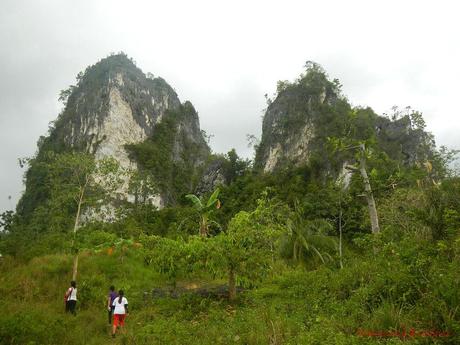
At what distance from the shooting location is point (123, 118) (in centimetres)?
6856

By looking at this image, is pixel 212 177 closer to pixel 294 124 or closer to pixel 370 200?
pixel 294 124

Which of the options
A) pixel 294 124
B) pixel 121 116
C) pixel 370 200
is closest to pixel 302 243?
pixel 370 200

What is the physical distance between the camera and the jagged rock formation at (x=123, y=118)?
6544 centimetres

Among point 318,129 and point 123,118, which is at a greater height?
point 123,118

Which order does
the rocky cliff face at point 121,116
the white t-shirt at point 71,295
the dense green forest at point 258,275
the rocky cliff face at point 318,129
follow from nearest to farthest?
the dense green forest at point 258,275
the white t-shirt at point 71,295
the rocky cliff face at point 318,129
the rocky cliff face at point 121,116

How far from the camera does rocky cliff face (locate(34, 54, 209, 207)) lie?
65375 mm

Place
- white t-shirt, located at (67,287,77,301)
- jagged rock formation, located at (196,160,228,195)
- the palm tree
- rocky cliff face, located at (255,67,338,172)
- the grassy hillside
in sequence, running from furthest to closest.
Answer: jagged rock formation, located at (196,160,228,195), rocky cliff face, located at (255,67,338,172), the palm tree, white t-shirt, located at (67,287,77,301), the grassy hillside

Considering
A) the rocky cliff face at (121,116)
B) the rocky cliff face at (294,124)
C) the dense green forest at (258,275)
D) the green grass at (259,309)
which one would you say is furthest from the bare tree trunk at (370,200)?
the rocky cliff face at (121,116)

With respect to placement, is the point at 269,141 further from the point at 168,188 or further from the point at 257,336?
the point at 257,336

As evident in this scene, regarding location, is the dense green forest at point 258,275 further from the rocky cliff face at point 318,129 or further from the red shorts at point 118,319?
the rocky cliff face at point 318,129

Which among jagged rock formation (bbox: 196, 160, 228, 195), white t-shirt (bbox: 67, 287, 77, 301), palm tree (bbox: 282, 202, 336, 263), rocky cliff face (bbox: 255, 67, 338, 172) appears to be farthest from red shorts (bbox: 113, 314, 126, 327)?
jagged rock formation (bbox: 196, 160, 228, 195)

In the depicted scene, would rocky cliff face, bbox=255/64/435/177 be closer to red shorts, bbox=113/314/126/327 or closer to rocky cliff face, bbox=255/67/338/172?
rocky cliff face, bbox=255/67/338/172

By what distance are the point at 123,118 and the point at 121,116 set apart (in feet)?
1.55

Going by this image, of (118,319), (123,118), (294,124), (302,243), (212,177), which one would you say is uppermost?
(123,118)
